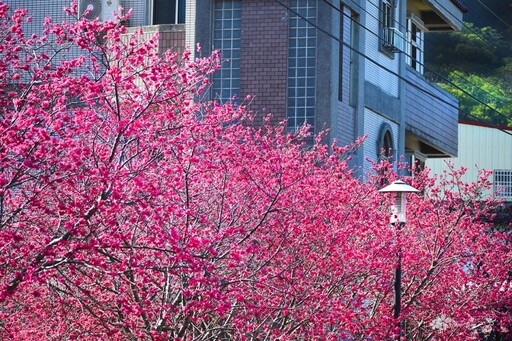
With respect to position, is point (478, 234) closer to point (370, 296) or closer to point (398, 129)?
point (370, 296)

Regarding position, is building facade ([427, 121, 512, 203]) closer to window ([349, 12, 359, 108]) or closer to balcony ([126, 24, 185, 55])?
window ([349, 12, 359, 108])

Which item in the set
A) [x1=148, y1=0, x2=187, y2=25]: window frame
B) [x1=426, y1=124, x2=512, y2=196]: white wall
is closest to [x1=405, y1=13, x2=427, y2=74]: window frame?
[x1=148, y1=0, x2=187, y2=25]: window frame

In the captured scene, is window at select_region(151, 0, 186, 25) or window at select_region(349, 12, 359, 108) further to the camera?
window at select_region(151, 0, 186, 25)

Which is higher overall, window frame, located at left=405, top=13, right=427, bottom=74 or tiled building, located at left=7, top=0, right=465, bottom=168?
window frame, located at left=405, top=13, right=427, bottom=74

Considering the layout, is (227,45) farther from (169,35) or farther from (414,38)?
(414,38)

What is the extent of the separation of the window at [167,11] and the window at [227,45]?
2.28 metres

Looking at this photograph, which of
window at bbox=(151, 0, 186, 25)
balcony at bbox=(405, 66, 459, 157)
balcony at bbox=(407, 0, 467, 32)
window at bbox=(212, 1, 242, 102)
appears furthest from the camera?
balcony at bbox=(407, 0, 467, 32)

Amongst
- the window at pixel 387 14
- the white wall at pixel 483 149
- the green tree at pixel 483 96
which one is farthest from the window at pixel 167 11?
the green tree at pixel 483 96

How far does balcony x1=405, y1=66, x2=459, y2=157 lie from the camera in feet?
119

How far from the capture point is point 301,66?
94.1 ft

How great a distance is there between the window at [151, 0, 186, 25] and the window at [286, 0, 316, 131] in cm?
362

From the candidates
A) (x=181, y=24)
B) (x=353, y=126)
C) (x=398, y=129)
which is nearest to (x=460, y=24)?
(x=398, y=129)

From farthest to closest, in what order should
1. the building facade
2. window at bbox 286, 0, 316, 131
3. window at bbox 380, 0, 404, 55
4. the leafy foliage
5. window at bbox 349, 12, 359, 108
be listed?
the leafy foliage → the building facade → window at bbox 380, 0, 404, 55 → window at bbox 349, 12, 359, 108 → window at bbox 286, 0, 316, 131

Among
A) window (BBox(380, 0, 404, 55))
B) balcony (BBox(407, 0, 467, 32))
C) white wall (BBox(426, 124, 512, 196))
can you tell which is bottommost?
white wall (BBox(426, 124, 512, 196))
